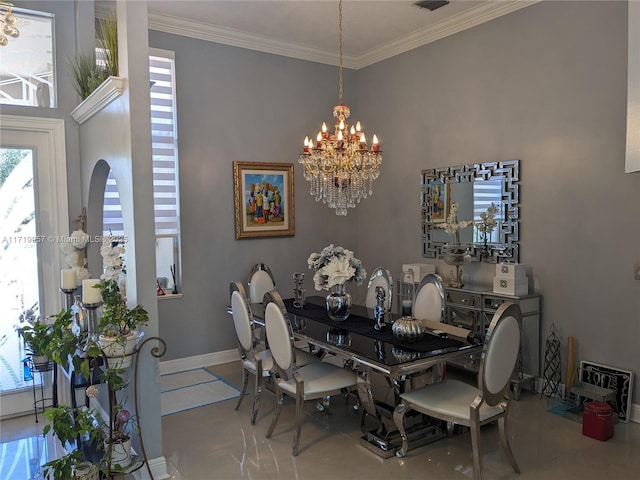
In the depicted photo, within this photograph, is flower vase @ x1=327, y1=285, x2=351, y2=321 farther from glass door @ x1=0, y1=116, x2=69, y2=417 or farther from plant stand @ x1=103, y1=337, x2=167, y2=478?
glass door @ x1=0, y1=116, x2=69, y2=417

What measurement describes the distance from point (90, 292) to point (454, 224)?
3.19 metres

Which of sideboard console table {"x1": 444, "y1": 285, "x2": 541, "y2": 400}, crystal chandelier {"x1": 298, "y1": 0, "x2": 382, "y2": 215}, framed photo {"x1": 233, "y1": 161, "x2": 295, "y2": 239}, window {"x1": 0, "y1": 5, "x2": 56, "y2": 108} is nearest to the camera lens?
Result: window {"x1": 0, "y1": 5, "x2": 56, "y2": 108}

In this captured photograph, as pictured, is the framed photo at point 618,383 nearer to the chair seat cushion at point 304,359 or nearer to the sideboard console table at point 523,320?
the sideboard console table at point 523,320

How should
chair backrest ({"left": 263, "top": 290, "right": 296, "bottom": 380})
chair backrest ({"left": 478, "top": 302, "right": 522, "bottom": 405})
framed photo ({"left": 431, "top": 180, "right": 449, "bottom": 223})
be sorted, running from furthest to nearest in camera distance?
1. framed photo ({"left": 431, "top": 180, "right": 449, "bottom": 223})
2. chair backrest ({"left": 263, "top": 290, "right": 296, "bottom": 380})
3. chair backrest ({"left": 478, "top": 302, "right": 522, "bottom": 405})

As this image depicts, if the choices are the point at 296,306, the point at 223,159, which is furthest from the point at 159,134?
the point at 296,306

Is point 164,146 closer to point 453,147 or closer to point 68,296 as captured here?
point 68,296

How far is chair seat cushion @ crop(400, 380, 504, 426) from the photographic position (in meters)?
2.80

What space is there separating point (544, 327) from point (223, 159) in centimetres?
338

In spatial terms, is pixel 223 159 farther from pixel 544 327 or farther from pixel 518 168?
pixel 544 327

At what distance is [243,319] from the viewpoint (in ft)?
11.9

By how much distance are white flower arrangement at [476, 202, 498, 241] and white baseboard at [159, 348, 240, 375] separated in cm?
278

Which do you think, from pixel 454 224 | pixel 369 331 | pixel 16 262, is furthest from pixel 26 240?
pixel 454 224

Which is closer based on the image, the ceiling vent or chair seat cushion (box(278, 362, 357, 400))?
chair seat cushion (box(278, 362, 357, 400))

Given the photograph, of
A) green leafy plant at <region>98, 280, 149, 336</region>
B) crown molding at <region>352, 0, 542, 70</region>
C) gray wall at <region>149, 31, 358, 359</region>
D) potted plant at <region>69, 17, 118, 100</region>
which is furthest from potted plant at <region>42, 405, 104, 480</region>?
crown molding at <region>352, 0, 542, 70</region>
